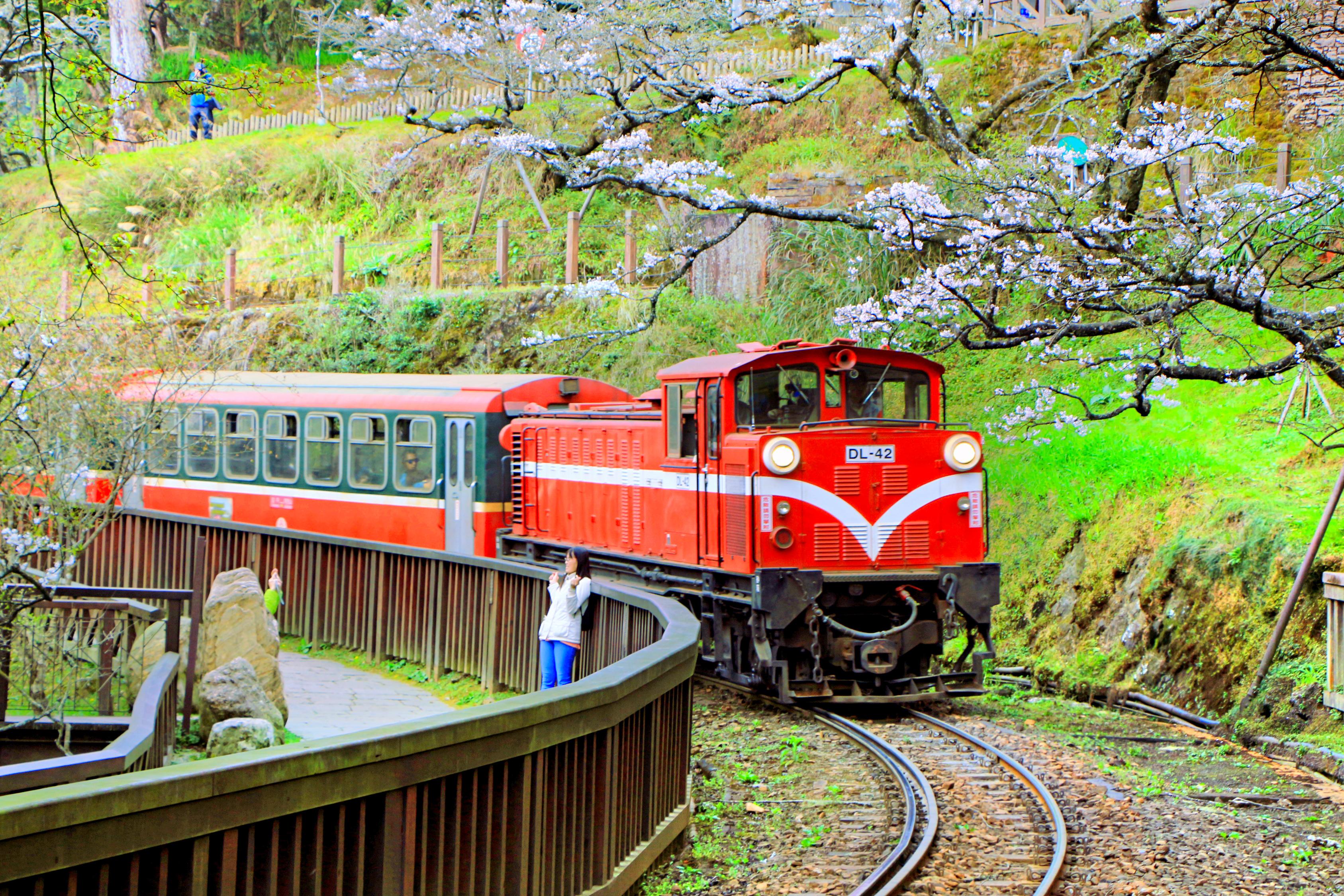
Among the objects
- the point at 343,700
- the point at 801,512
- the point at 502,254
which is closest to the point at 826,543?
the point at 801,512

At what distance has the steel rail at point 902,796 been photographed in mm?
6551

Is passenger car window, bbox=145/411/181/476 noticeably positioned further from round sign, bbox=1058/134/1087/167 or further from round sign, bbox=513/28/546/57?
round sign, bbox=513/28/546/57

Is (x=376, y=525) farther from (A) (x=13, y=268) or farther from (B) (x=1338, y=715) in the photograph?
(A) (x=13, y=268)

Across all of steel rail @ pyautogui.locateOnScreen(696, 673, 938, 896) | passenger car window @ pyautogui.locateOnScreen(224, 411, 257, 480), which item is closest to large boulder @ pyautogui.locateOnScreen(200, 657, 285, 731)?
steel rail @ pyautogui.locateOnScreen(696, 673, 938, 896)

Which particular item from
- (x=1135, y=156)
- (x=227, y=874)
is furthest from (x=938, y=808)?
(x=1135, y=156)

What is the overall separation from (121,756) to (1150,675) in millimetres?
9866

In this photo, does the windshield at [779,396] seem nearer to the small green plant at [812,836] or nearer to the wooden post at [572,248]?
the small green plant at [812,836]

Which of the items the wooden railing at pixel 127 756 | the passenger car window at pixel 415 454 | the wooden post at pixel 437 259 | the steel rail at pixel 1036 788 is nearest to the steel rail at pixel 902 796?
the steel rail at pixel 1036 788

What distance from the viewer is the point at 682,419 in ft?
39.2

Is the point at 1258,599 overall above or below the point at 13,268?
below

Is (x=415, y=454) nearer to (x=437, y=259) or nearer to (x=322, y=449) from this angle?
(x=322, y=449)

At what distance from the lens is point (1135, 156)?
12047 mm

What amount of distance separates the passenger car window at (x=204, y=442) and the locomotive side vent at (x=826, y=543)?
12.8 m

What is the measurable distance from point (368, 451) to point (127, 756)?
1210 centimetres
